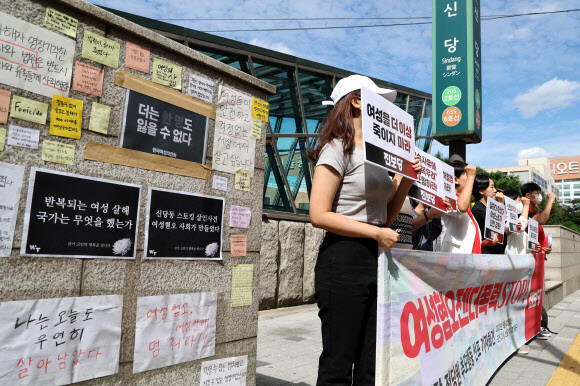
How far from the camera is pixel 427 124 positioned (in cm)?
1764

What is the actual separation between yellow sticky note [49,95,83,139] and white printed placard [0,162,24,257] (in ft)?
0.77

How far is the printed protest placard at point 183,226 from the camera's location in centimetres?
220

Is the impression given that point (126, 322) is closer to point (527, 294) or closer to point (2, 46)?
point (2, 46)

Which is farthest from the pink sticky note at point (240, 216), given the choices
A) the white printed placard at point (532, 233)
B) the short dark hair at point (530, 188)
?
the short dark hair at point (530, 188)

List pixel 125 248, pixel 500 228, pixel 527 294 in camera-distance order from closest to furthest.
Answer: pixel 125 248 < pixel 500 228 < pixel 527 294

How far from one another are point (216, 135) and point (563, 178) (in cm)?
19031

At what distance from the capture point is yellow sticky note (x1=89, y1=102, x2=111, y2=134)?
1.98m

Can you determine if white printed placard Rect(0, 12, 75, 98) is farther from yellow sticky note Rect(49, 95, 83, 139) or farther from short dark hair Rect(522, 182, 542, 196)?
short dark hair Rect(522, 182, 542, 196)

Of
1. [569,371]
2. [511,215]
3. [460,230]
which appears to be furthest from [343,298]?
[511,215]

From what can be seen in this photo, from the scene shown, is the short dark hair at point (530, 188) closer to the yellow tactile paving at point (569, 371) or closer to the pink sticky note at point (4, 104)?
the yellow tactile paving at point (569, 371)

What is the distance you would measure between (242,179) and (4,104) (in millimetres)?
1339

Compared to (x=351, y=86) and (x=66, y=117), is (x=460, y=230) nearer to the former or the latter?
(x=351, y=86)

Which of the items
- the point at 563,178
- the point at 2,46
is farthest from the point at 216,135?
the point at 563,178

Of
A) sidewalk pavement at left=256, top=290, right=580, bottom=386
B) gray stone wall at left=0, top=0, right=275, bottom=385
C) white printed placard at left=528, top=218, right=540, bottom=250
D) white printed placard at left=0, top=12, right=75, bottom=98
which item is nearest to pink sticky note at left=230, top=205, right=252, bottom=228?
gray stone wall at left=0, top=0, right=275, bottom=385
